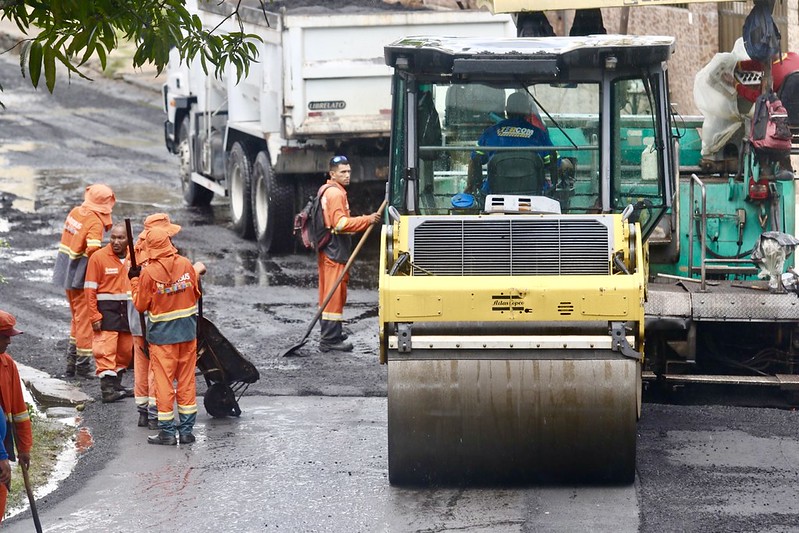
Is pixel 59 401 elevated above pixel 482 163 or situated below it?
below

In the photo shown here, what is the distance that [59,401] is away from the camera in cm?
1024

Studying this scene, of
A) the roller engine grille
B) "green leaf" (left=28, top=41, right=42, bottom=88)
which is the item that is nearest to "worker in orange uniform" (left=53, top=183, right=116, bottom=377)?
the roller engine grille

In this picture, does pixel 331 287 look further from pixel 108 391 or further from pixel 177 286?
pixel 177 286

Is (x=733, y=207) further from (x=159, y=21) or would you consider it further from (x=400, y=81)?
(x=159, y=21)

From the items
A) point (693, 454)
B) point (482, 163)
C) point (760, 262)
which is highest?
point (482, 163)

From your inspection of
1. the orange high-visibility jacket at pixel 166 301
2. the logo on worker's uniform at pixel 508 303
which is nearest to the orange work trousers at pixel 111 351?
the orange high-visibility jacket at pixel 166 301

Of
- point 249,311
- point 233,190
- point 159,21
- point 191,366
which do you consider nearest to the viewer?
point 159,21

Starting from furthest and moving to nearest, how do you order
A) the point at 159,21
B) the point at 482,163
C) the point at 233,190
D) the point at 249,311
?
the point at 233,190, the point at 249,311, the point at 482,163, the point at 159,21

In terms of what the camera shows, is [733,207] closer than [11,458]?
No

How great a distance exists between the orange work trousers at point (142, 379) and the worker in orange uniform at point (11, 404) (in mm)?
2578

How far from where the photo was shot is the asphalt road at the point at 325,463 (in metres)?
7.25

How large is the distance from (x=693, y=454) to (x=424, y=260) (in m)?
2.05

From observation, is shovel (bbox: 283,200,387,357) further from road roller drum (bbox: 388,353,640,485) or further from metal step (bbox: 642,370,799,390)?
road roller drum (bbox: 388,353,640,485)

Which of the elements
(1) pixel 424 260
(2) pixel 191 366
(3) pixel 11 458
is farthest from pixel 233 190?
(3) pixel 11 458
